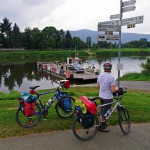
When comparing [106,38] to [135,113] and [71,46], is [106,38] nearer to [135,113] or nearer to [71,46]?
[135,113]

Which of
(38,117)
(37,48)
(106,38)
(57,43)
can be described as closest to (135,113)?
(106,38)

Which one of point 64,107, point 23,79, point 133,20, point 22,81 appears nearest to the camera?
point 64,107

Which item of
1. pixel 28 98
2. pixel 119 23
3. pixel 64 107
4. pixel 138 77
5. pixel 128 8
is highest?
pixel 128 8

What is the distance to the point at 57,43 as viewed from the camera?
367 feet

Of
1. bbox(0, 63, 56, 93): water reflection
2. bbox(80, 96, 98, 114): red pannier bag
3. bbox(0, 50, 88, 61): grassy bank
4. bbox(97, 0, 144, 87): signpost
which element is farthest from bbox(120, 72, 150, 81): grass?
bbox(0, 50, 88, 61): grassy bank

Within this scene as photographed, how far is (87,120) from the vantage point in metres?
5.32

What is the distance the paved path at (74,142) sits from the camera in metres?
5.02

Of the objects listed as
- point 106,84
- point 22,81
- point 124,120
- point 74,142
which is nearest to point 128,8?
point 106,84

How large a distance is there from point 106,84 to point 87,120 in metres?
1.09

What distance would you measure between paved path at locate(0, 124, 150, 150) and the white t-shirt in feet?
3.26

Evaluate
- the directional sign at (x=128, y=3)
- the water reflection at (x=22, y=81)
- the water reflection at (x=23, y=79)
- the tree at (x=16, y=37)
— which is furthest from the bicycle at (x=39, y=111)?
the tree at (x=16, y=37)

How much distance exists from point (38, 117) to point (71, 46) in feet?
360

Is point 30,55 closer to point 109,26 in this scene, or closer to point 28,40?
point 28,40

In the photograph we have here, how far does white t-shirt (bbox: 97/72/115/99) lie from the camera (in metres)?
5.79
